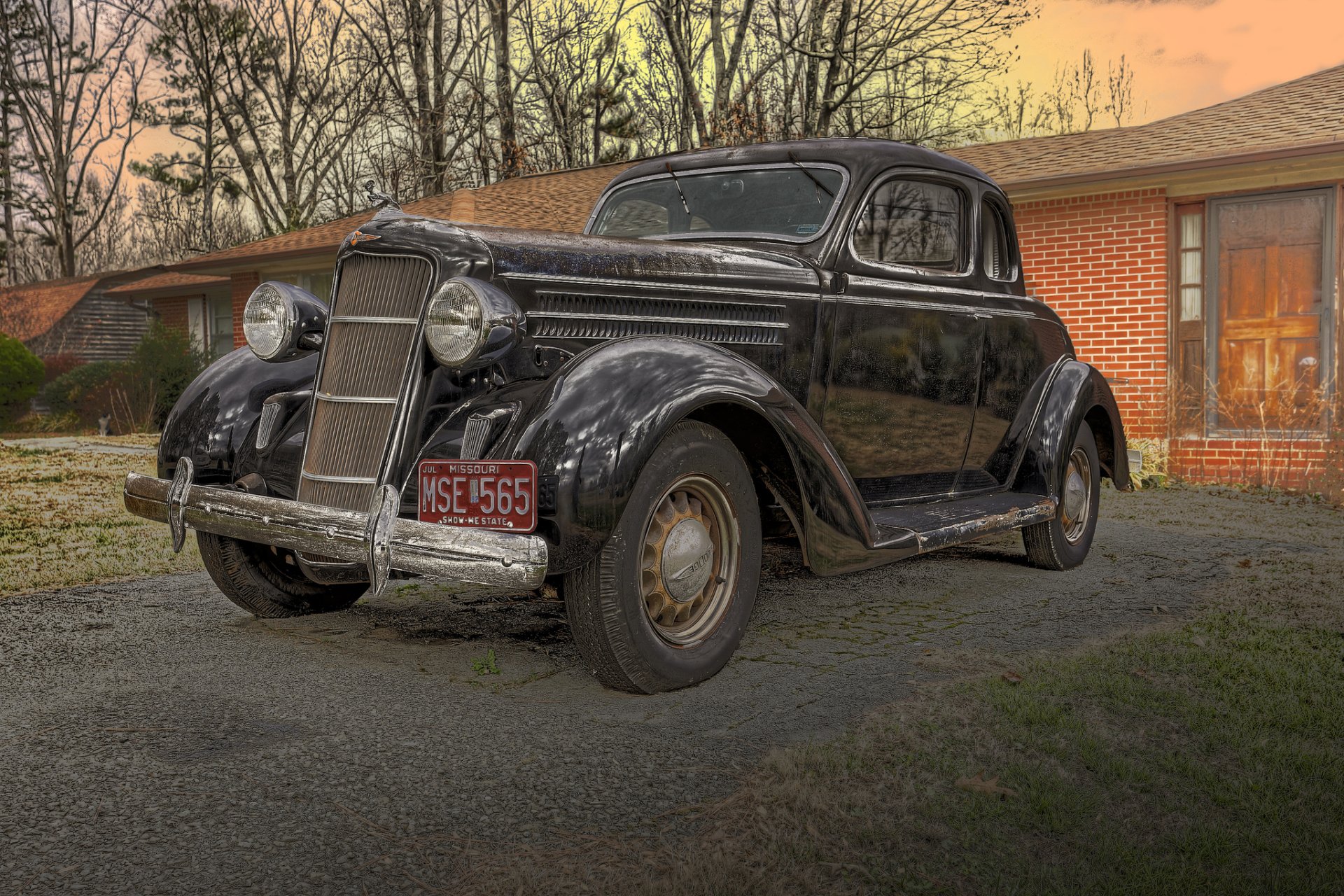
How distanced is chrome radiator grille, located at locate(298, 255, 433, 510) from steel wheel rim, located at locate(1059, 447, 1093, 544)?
149 inches

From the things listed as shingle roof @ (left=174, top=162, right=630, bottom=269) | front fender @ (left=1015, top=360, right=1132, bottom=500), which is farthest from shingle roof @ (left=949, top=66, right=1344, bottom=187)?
front fender @ (left=1015, top=360, right=1132, bottom=500)

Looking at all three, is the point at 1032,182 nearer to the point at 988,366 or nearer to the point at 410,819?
the point at 988,366

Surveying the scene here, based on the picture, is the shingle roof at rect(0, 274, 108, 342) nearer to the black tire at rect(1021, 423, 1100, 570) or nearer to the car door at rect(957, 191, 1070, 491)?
the car door at rect(957, 191, 1070, 491)

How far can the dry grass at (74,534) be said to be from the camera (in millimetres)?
5680

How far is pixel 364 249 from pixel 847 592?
2.76 m

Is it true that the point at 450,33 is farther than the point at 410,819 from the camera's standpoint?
Yes

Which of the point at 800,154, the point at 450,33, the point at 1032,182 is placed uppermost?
the point at 450,33

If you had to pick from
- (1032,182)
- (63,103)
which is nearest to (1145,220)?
(1032,182)

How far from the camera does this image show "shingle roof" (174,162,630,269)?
14508 mm

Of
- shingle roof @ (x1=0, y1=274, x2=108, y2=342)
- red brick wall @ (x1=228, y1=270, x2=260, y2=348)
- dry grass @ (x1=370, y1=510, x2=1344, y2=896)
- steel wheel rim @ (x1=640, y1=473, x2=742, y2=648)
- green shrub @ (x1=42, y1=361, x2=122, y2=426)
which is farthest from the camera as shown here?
shingle roof @ (x1=0, y1=274, x2=108, y2=342)

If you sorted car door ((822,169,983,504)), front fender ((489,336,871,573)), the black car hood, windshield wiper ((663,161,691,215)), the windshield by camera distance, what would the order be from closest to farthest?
1. front fender ((489,336,871,573))
2. the black car hood
3. car door ((822,169,983,504))
4. the windshield
5. windshield wiper ((663,161,691,215))

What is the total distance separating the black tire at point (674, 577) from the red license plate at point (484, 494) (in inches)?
11.1

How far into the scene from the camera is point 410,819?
2.54m

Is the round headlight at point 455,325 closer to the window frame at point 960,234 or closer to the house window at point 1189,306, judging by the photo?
the window frame at point 960,234
